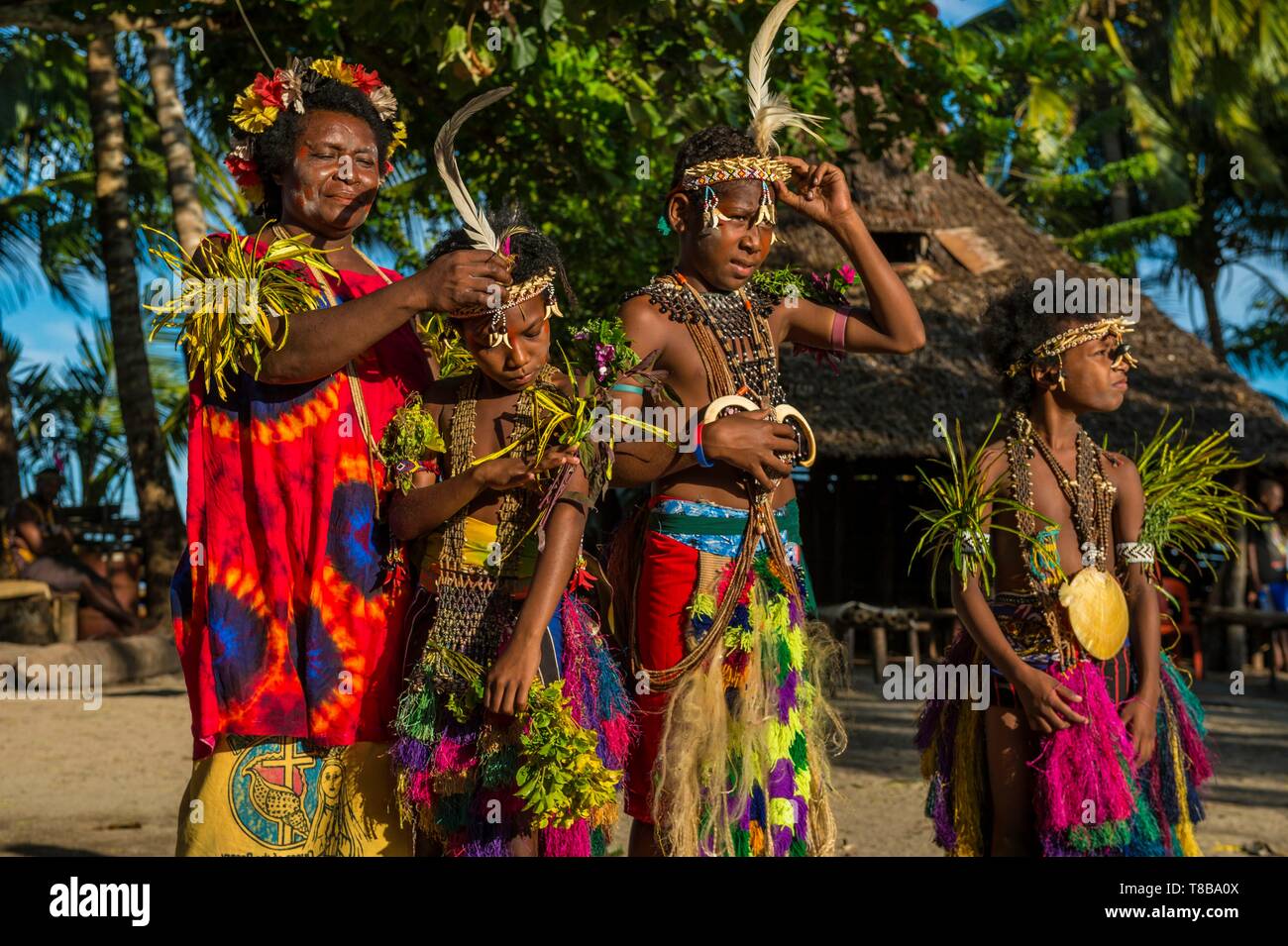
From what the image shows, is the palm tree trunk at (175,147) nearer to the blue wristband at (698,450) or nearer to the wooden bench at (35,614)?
the wooden bench at (35,614)

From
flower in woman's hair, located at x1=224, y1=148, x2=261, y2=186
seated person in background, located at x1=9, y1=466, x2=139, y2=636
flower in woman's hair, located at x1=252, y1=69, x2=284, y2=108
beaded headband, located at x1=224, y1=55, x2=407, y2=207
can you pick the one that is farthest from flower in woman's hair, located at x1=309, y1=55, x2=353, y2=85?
seated person in background, located at x1=9, y1=466, x2=139, y2=636

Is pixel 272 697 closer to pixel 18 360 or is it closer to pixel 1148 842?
pixel 1148 842

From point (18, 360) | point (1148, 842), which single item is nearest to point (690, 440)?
point (1148, 842)

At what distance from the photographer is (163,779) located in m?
7.77

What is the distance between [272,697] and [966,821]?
205cm

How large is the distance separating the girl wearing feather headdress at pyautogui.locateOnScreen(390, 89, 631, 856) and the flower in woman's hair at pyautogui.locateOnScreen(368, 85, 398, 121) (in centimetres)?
31

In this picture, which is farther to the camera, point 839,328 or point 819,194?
point 839,328

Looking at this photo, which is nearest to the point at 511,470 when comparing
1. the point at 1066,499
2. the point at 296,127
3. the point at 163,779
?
the point at 296,127

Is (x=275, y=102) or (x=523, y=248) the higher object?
(x=275, y=102)

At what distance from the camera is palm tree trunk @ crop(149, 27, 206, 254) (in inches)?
469

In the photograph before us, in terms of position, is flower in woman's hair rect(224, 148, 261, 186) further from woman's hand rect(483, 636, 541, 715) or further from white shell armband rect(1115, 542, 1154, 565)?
white shell armband rect(1115, 542, 1154, 565)

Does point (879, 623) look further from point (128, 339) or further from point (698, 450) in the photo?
point (698, 450)

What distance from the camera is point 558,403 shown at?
321 centimetres

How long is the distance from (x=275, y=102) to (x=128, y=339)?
31.2ft
